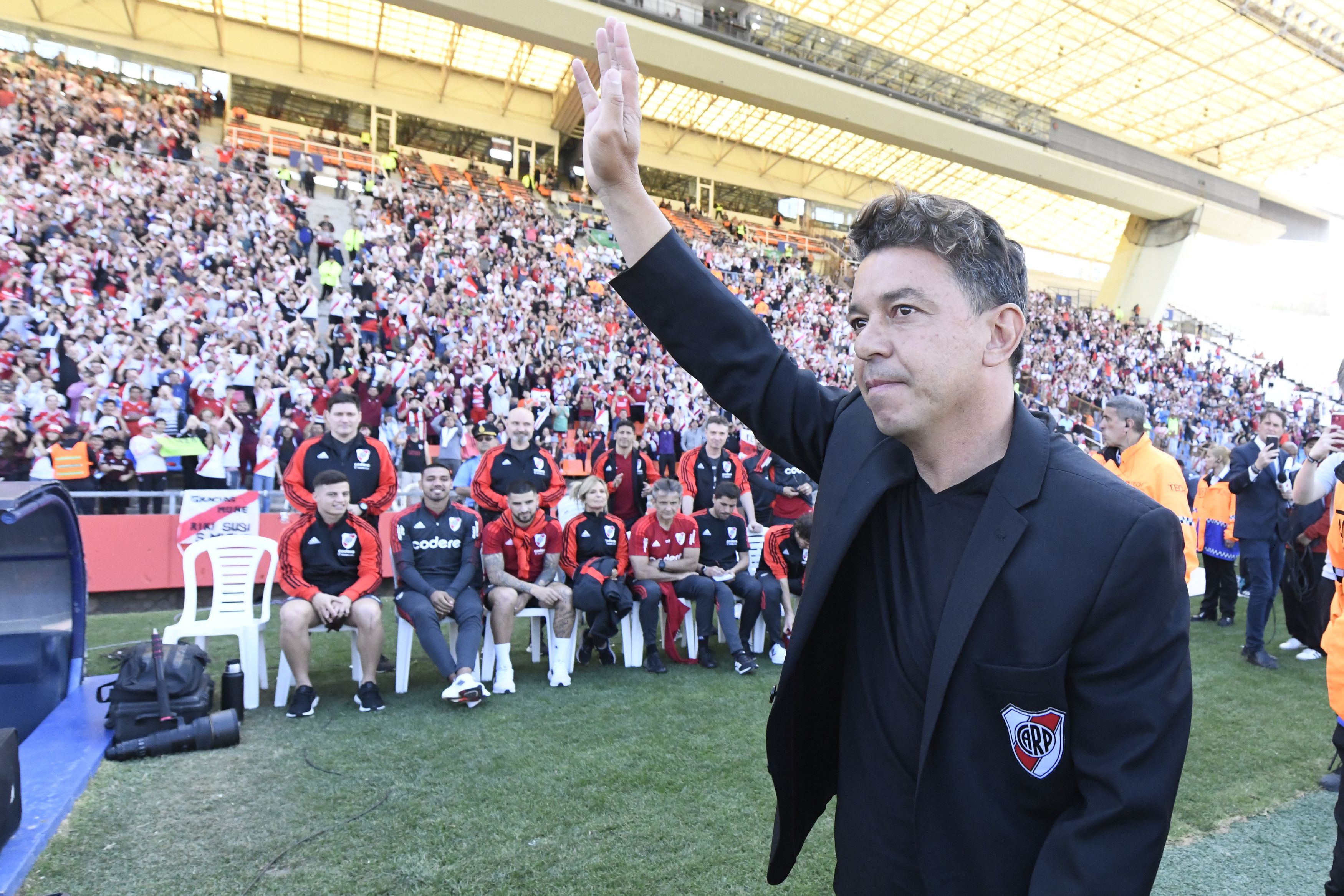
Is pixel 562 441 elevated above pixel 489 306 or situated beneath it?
situated beneath

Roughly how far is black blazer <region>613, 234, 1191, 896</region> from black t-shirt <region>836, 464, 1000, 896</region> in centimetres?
5

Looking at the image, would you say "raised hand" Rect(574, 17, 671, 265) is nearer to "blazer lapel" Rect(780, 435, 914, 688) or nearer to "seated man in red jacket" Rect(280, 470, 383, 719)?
"blazer lapel" Rect(780, 435, 914, 688)

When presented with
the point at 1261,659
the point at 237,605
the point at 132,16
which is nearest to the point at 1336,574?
the point at 1261,659

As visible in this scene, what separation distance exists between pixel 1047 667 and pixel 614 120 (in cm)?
103

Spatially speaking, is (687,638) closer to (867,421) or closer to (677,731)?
(677,731)

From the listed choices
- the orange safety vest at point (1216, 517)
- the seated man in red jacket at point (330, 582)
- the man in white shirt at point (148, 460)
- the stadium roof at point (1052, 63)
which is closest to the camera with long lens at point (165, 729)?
the seated man in red jacket at point (330, 582)

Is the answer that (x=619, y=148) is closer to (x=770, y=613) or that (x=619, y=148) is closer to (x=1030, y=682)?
(x=1030, y=682)

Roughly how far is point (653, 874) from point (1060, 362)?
28.6 m

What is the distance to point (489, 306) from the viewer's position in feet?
54.9

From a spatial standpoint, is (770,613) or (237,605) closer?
(237,605)

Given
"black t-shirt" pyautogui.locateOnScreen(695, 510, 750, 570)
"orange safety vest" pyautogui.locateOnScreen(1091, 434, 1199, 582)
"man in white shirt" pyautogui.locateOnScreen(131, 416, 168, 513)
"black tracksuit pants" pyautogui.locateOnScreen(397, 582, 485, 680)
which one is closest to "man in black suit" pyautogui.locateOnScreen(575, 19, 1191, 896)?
"orange safety vest" pyautogui.locateOnScreen(1091, 434, 1199, 582)

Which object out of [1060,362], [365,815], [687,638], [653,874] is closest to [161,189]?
[687,638]

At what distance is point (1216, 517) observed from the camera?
7938 millimetres

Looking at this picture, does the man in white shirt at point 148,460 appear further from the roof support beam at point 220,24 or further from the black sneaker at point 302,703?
the roof support beam at point 220,24
